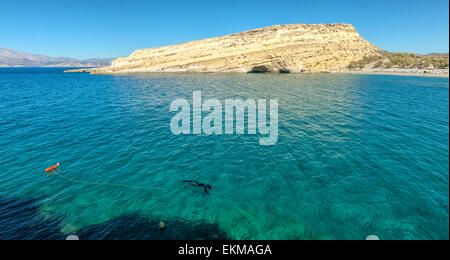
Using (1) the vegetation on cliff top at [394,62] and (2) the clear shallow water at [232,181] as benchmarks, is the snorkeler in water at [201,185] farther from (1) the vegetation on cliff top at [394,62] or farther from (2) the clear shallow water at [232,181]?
(1) the vegetation on cliff top at [394,62]

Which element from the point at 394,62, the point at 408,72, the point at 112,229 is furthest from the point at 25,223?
the point at 394,62

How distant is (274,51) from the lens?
8612 centimetres

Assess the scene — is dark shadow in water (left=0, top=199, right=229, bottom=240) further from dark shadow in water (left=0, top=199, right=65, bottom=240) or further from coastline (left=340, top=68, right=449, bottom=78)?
coastline (left=340, top=68, right=449, bottom=78)

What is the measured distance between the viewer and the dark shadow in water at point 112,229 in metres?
7.70

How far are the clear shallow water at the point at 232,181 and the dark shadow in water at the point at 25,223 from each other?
0.05 m

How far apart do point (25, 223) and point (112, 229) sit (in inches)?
159

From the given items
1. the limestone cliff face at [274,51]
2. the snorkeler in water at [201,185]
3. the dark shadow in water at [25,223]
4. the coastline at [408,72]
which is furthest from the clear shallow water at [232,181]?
the coastline at [408,72]

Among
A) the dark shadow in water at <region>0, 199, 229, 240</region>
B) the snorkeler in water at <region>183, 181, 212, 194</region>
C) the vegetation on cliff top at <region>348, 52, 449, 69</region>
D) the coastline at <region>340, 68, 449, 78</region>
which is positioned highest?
the vegetation on cliff top at <region>348, 52, 449, 69</region>

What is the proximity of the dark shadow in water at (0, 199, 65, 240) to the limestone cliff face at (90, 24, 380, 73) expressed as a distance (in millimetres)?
91790

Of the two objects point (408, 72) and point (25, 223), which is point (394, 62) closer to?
point (408, 72)

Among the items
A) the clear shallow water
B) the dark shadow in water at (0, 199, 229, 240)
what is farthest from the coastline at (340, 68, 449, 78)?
the dark shadow in water at (0, 199, 229, 240)

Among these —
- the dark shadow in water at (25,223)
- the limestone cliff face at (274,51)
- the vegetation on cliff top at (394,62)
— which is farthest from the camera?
the limestone cliff face at (274,51)

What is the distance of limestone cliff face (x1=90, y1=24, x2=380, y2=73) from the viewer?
85562 mm
